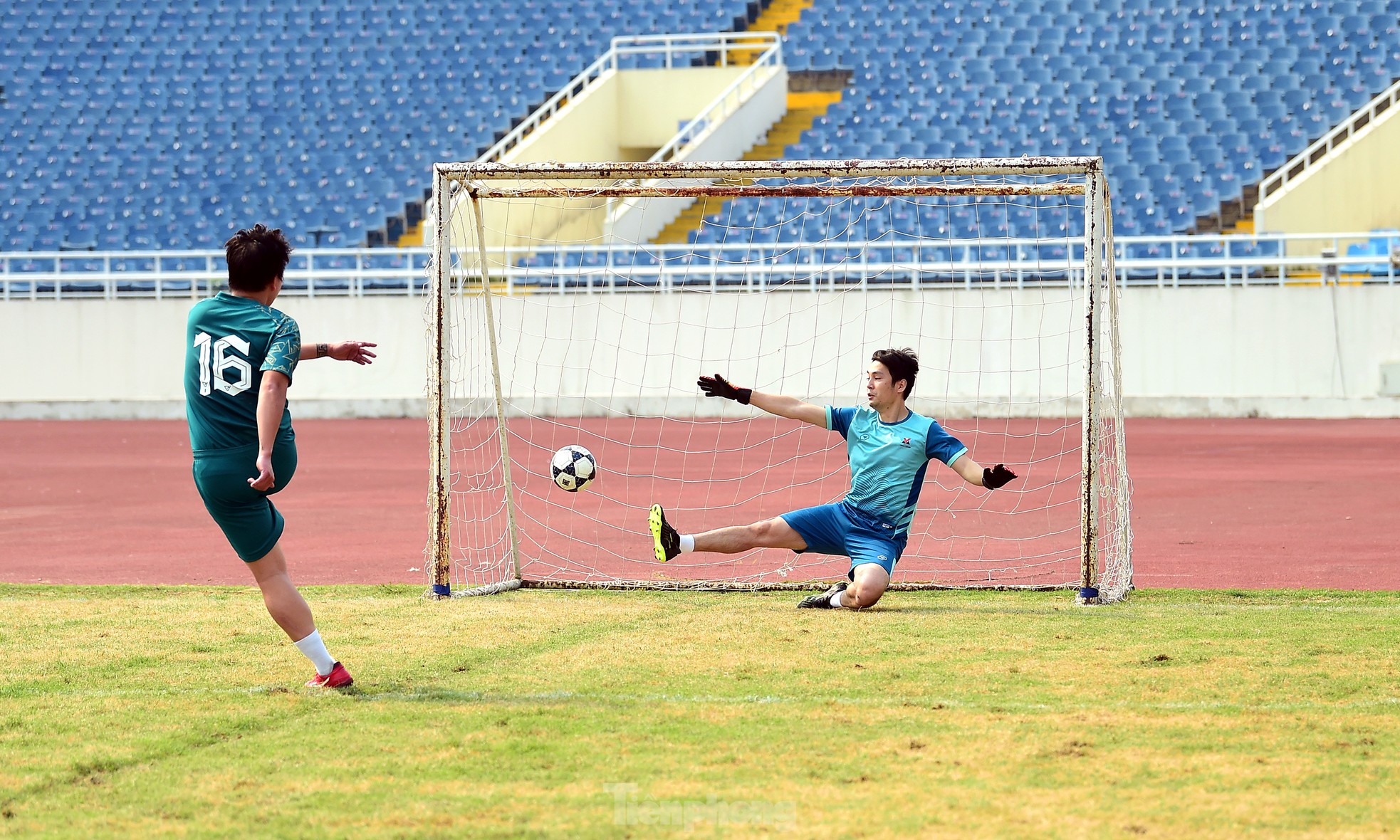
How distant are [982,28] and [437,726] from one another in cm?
2559

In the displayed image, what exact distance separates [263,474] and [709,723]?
5.45 feet

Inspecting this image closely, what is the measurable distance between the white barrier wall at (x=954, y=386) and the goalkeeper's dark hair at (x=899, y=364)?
35.3 ft

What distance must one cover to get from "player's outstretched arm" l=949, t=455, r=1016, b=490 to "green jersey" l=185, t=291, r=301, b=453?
3.04m

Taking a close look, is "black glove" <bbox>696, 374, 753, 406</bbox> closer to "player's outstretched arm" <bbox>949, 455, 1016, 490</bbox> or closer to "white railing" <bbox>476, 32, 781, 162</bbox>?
"player's outstretched arm" <bbox>949, 455, 1016, 490</bbox>

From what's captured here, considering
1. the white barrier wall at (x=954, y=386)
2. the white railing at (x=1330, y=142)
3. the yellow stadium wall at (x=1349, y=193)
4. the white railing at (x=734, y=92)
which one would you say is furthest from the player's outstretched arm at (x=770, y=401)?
the white railing at (x=734, y=92)

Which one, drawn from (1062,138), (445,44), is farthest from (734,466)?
(445,44)

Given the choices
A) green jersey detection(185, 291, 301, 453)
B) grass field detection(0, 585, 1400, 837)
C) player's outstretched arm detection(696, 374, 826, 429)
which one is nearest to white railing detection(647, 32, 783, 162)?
player's outstretched arm detection(696, 374, 826, 429)

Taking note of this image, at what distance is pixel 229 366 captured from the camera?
5.20 meters

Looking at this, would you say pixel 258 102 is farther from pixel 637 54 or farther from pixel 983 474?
pixel 983 474

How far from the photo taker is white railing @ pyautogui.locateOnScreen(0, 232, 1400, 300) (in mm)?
20078

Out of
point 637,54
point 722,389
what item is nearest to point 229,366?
point 722,389

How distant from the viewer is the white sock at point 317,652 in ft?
17.8

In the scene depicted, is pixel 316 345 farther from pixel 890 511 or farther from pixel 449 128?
pixel 449 128

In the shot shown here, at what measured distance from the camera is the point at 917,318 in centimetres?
2105
